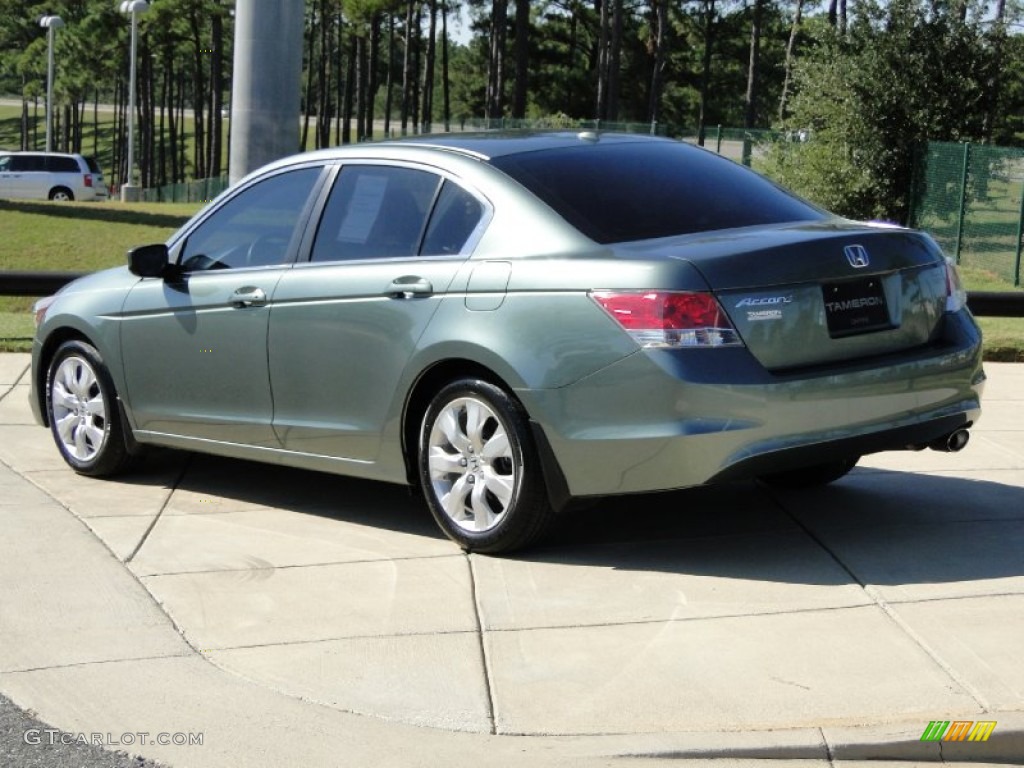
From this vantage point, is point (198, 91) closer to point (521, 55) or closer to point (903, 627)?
point (521, 55)

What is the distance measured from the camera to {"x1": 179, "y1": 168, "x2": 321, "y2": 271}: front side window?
7332 mm

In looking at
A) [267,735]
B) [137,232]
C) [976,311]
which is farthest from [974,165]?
[267,735]

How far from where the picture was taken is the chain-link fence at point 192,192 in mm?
59969

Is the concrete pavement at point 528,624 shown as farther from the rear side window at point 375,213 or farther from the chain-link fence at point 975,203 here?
the chain-link fence at point 975,203

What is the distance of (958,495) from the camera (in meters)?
7.41

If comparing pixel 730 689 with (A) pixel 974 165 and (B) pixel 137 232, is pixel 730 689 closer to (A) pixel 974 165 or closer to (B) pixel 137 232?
(A) pixel 974 165

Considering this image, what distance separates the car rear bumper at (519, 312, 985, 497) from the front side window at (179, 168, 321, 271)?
1.80 m

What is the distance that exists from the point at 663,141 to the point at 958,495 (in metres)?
2.11

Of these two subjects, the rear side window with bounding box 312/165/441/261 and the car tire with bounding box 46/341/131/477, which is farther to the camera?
the car tire with bounding box 46/341/131/477

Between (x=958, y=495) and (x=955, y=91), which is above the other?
(x=955, y=91)

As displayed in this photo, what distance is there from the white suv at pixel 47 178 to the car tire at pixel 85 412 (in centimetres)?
4337

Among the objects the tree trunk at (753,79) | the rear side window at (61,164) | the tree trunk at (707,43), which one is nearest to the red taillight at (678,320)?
the rear side window at (61,164)

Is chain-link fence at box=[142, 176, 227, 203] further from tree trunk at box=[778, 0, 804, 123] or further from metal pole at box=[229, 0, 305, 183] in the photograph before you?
metal pole at box=[229, 0, 305, 183]

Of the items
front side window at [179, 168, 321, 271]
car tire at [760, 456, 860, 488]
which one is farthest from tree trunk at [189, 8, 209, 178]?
car tire at [760, 456, 860, 488]
